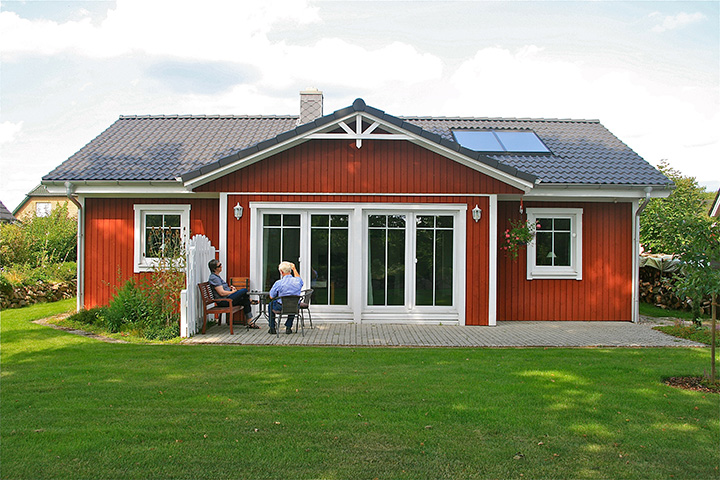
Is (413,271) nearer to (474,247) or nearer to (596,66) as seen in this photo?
(474,247)

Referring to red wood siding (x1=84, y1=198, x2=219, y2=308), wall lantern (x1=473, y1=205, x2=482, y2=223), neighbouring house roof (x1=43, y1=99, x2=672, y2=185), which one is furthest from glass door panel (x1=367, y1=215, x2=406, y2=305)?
red wood siding (x1=84, y1=198, x2=219, y2=308)

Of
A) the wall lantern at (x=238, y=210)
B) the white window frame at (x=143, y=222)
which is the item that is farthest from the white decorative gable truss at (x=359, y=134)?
the white window frame at (x=143, y=222)

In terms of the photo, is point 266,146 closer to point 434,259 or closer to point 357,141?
point 357,141

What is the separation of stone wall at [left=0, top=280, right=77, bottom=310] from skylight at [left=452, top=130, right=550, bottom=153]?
40.3ft

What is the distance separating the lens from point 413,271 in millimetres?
11602

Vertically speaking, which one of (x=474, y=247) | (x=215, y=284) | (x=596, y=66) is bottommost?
(x=215, y=284)

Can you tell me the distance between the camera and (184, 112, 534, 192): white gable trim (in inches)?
435

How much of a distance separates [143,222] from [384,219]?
5760mm

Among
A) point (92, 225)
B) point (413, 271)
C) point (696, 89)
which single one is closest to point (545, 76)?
point (696, 89)

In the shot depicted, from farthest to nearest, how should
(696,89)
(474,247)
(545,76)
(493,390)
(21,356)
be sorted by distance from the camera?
(545,76)
(474,247)
(696,89)
(21,356)
(493,390)

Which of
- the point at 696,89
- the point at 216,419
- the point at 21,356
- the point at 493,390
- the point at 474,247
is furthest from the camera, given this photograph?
the point at 474,247

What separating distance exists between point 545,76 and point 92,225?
13121 millimetres

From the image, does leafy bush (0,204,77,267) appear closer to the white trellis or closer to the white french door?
the white trellis

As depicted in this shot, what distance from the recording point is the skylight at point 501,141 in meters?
13.7
